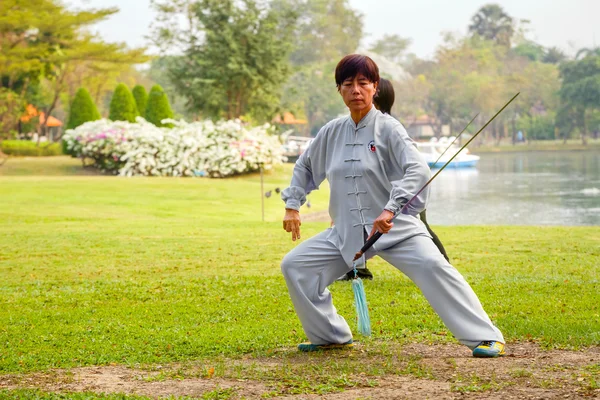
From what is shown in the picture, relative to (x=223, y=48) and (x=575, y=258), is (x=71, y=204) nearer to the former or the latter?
(x=575, y=258)

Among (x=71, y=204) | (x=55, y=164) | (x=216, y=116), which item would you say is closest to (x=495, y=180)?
(x=216, y=116)

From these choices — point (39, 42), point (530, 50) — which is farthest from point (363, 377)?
point (530, 50)

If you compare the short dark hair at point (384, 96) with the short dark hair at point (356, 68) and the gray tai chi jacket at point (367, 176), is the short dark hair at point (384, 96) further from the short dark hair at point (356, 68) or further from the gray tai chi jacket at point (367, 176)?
the short dark hair at point (356, 68)

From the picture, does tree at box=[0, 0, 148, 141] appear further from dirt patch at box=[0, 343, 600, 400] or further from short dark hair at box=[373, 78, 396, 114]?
dirt patch at box=[0, 343, 600, 400]

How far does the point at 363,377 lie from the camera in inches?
184

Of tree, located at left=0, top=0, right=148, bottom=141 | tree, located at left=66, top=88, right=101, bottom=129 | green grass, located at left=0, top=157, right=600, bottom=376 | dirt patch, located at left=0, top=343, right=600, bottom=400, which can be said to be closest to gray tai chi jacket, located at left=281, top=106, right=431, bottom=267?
dirt patch, located at left=0, top=343, right=600, bottom=400

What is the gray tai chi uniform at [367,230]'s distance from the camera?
16.0ft

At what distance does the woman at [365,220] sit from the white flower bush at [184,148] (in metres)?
25.1

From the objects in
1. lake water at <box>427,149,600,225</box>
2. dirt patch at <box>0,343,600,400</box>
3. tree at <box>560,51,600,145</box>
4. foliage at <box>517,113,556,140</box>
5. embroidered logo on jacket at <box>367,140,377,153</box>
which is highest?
tree at <box>560,51,600,145</box>

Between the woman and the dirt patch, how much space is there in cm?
21

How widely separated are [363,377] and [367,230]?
840 millimetres

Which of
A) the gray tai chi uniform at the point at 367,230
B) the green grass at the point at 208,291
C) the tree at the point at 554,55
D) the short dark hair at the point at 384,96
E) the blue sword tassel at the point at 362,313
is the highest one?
the tree at the point at 554,55

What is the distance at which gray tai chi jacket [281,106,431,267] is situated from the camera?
4980mm

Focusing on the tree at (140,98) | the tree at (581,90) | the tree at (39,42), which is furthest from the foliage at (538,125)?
the tree at (140,98)
